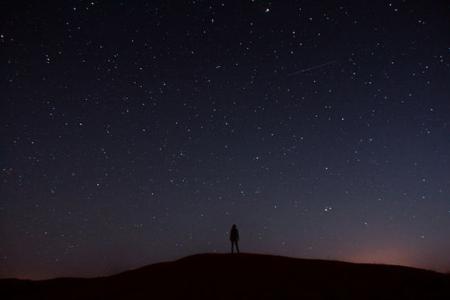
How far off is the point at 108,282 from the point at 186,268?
3.79m

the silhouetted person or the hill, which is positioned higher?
the silhouetted person

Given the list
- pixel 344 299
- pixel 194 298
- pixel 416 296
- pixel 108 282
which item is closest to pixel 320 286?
pixel 344 299

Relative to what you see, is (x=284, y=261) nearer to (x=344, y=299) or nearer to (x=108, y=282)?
(x=344, y=299)

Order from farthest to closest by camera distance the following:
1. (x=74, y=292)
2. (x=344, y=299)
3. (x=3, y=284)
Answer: (x=3, y=284) < (x=74, y=292) < (x=344, y=299)

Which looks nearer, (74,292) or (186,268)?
(74,292)

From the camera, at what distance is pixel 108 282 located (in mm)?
18141

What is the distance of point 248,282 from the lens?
15.9 meters

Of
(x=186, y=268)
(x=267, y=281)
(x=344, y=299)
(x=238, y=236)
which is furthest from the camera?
(x=238, y=236)

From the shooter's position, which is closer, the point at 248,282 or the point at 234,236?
the point at 248,282

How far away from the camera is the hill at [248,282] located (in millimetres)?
14766

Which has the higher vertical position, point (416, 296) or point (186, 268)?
point (186, 268)

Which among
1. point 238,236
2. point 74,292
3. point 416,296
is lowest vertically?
point 416,296

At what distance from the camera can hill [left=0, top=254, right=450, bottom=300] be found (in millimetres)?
14766

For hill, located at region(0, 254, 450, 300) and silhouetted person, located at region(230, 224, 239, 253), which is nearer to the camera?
hill, located at region(0, 254, 450, 300)
